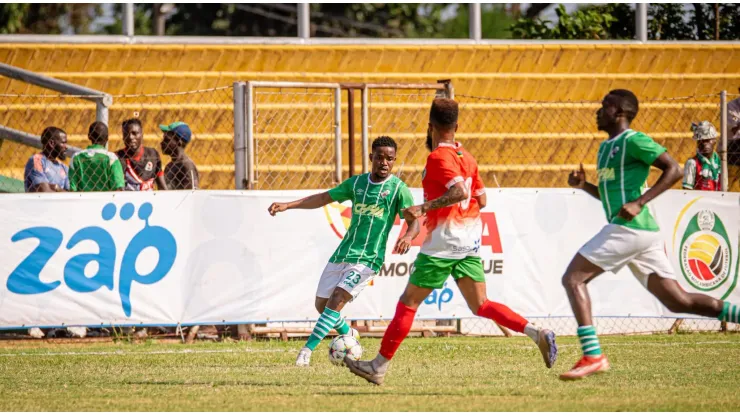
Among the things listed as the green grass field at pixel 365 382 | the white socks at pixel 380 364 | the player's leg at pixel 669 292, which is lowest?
the green grass field at pixel 365 382

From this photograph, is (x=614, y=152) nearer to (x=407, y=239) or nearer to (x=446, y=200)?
(x=446, y=200)

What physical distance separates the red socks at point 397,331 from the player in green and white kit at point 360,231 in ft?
4.55

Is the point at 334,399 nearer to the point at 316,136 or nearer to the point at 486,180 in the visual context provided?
the point at 316,136

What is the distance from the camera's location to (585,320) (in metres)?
7.88

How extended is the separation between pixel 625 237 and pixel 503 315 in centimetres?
115

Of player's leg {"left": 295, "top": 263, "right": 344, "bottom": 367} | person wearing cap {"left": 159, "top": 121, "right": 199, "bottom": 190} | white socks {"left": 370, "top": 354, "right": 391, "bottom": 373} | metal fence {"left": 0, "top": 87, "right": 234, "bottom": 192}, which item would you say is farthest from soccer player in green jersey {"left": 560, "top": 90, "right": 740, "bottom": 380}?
metal fence {"left": 0, "top": 87, "right": 234, "bottom": 192}

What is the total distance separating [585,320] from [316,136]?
25.9ft

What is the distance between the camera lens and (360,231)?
979 cm

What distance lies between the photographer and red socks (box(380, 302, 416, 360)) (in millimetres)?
8227

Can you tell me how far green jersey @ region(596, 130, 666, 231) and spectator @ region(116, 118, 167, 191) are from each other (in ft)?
21.6

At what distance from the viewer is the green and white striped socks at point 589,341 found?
7.79 m

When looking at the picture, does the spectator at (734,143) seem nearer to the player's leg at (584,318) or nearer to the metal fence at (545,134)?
the metal fence at (545,134)

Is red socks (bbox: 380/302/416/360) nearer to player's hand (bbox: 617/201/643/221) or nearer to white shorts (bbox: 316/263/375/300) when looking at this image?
white shorts (bbox: 316/263/375/300)

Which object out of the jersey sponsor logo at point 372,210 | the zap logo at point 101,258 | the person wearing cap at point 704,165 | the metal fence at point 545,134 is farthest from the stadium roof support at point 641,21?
the jersey sponsor logo at point 372,210
